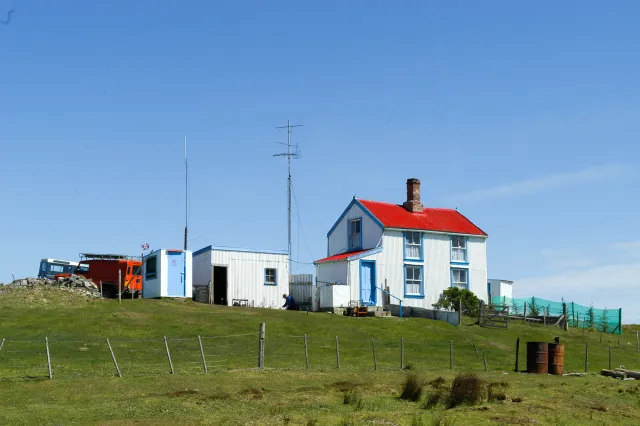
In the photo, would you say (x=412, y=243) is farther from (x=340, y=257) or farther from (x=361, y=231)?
(x=340, y=257)

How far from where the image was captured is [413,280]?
60.4 meters

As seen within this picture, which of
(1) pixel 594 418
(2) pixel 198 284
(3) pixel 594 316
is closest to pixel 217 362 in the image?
(1) pixel 594 418

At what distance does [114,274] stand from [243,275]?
9083 mm

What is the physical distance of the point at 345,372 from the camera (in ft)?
107

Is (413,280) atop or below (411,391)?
atop

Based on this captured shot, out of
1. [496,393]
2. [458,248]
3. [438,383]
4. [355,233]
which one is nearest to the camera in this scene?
[496,393]

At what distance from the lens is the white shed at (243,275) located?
55000mm

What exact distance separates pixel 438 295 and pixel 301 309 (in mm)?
11271

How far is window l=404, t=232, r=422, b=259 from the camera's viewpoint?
60781mm

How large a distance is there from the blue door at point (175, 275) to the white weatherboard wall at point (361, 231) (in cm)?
1517

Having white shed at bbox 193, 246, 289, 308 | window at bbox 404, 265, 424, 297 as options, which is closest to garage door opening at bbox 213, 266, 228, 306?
white shed at bbox 193, 246, 289, 308

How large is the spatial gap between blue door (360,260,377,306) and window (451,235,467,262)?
8.34m

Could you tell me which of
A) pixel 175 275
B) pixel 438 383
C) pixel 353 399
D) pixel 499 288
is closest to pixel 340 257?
pixel 175 275

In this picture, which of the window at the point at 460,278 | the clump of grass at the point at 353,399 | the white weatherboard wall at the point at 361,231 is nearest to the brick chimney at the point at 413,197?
the white weatherboard wall at the point at 361,231
